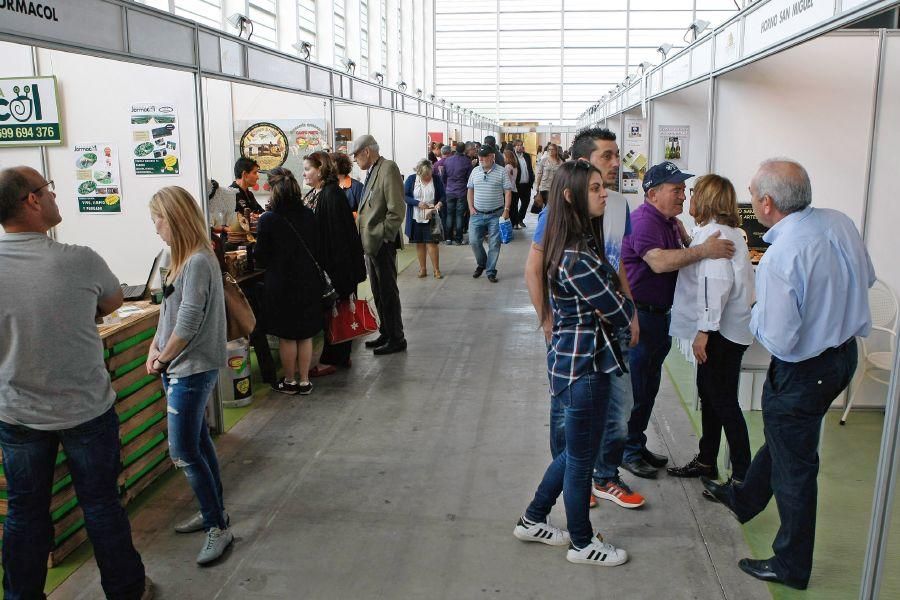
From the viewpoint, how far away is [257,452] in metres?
4.09

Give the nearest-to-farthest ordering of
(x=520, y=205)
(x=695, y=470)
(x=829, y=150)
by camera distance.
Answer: (x=695, y=470), (x=829, y=150), (x=520, y=205)

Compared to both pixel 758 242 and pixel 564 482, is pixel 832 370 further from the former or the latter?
pixel 758 242

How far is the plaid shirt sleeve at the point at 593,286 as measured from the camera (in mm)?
2564

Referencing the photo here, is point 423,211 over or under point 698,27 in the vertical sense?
under

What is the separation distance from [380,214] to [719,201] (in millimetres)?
2984

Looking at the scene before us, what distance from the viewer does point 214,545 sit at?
3012 millimetres

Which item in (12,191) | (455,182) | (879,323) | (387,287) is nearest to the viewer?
(12,191)

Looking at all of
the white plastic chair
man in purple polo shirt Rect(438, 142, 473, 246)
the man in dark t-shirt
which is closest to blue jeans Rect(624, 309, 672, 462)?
the white plastic chair

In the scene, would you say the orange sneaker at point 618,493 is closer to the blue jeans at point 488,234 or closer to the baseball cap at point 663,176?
the baseball cap at point 663,176

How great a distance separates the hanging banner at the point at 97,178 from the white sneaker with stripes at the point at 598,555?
3.30 m

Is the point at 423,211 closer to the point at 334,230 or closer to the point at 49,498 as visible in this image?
the point at 334,230

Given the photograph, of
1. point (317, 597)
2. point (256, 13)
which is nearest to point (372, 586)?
point (317, 597)

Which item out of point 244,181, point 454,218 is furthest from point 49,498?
point 454,218

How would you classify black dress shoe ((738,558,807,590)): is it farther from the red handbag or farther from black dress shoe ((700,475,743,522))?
the red handbag
